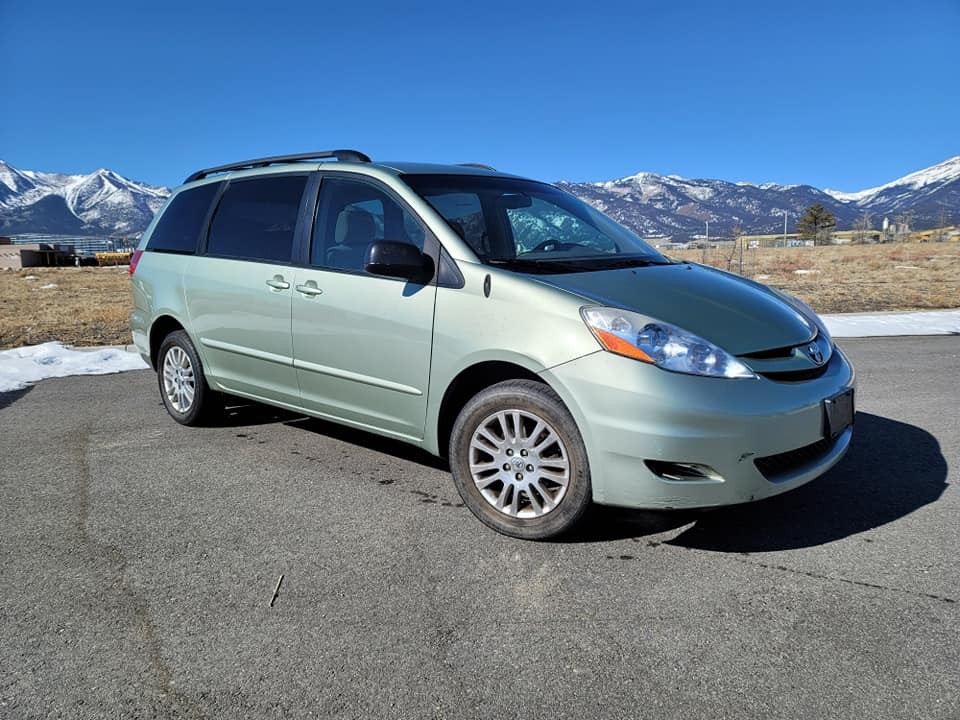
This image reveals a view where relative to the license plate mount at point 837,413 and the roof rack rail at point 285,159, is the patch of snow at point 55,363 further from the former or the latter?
the license plate mount at point 837,413

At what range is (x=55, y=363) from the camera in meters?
7.81

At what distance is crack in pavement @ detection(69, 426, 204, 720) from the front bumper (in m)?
1.67

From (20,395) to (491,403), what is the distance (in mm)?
5230

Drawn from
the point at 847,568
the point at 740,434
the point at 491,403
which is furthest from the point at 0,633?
the point at 847,568

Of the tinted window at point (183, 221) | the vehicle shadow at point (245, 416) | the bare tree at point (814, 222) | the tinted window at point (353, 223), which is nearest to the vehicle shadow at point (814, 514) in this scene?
the tinted window at point (353, 223)

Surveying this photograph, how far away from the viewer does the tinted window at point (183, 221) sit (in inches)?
199

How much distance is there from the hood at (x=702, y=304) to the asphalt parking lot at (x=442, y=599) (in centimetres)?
87

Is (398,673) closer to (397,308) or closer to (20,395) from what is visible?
(397,308)

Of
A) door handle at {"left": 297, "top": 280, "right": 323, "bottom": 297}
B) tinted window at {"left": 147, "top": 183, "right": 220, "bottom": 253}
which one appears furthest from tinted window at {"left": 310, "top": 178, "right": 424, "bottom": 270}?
tinted window at {"left": 147, "top": 183, "right": 220, "bottom": 253}

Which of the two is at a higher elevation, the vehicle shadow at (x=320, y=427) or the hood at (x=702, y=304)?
the hood at (x=702, y=304)

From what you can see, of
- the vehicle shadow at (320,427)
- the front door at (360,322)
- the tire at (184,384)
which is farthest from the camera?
the tire at (184,384)

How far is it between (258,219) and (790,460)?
11.0ft

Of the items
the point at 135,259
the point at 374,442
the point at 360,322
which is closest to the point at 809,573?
the point at 360,322

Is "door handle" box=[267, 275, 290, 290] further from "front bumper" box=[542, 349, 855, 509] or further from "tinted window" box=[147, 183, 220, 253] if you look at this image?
"front bumper" box=[542, 349, 855, 509]
